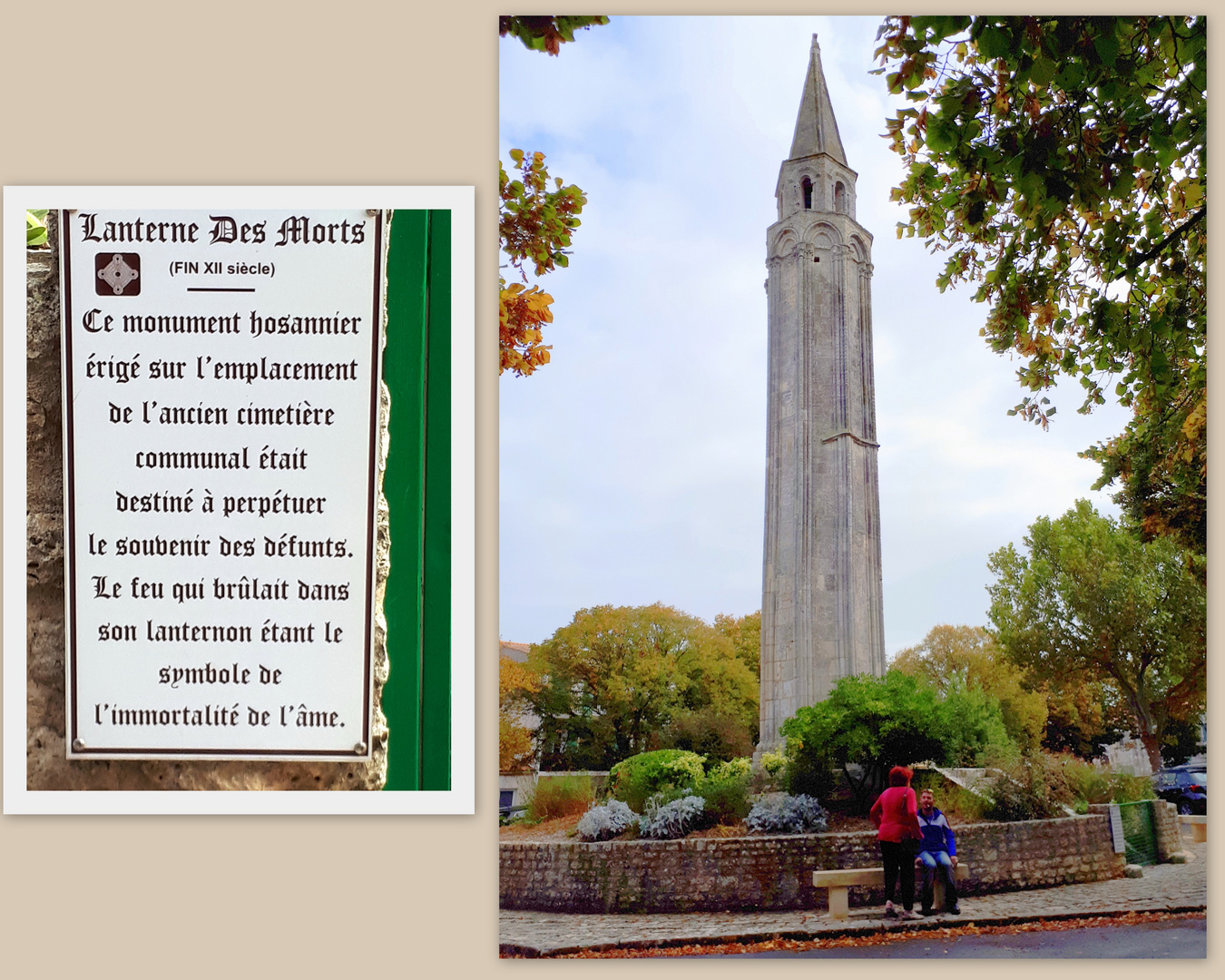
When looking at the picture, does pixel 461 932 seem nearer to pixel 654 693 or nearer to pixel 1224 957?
pixel 654 693

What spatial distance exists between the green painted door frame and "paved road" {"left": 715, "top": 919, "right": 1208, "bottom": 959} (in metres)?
1.43

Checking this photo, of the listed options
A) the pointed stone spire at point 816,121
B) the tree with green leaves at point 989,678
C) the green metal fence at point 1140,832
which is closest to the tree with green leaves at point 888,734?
the tree with green leaves at point 989,678

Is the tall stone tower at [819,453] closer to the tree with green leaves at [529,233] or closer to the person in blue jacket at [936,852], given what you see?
the person in blue jacket at [936,852]

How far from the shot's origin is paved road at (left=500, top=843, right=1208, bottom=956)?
12.1 feet

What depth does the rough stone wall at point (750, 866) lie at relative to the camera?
3.75 meters

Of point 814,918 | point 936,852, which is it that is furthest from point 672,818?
point 936,852

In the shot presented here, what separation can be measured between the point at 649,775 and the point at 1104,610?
2.07 meters

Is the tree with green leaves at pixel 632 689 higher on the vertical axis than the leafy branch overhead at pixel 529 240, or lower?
lower

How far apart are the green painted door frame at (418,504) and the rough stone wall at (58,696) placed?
0.17ft

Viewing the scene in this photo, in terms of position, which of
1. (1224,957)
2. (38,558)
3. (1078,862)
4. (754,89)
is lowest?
(1224,957)

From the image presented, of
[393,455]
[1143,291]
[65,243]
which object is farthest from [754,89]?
[65,243]

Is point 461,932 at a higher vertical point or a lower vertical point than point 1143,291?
lower

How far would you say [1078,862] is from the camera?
12.6 feet

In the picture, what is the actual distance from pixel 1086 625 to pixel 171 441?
154 inches
